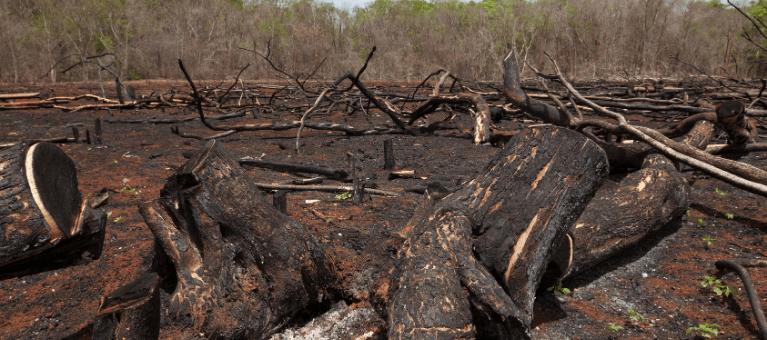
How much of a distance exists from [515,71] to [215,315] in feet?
14.6

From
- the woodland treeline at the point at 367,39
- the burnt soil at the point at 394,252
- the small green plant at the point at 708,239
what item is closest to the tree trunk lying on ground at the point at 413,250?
the burnt soil at the point at 394,252

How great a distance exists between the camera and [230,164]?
231 cm

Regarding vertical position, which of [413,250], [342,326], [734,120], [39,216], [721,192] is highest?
[734,120]

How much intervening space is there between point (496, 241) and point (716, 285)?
155 centimetres

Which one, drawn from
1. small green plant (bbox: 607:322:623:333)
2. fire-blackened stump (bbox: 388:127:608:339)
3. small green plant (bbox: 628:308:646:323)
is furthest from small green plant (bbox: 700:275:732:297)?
fire-blackened stump (bbox: 388:127:608:339)

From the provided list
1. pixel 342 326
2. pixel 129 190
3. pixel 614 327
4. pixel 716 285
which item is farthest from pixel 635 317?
pixel 129 190

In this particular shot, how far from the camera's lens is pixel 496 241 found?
88.5 inches

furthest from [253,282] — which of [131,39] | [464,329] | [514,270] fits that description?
[131,39]

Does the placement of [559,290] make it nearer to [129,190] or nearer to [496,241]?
[496,241]

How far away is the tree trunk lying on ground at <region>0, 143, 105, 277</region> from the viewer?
1910 mm

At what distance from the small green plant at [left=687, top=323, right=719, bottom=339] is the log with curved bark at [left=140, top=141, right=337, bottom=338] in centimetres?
191

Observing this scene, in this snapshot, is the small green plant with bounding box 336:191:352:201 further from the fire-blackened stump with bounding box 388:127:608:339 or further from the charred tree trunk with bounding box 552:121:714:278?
the charred tree trunk with bounding box 552:121:714:278

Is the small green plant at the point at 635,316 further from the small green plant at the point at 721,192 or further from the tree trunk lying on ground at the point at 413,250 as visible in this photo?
the small green plant at the point at 721,192

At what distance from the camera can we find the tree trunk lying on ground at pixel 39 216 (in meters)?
1.91
